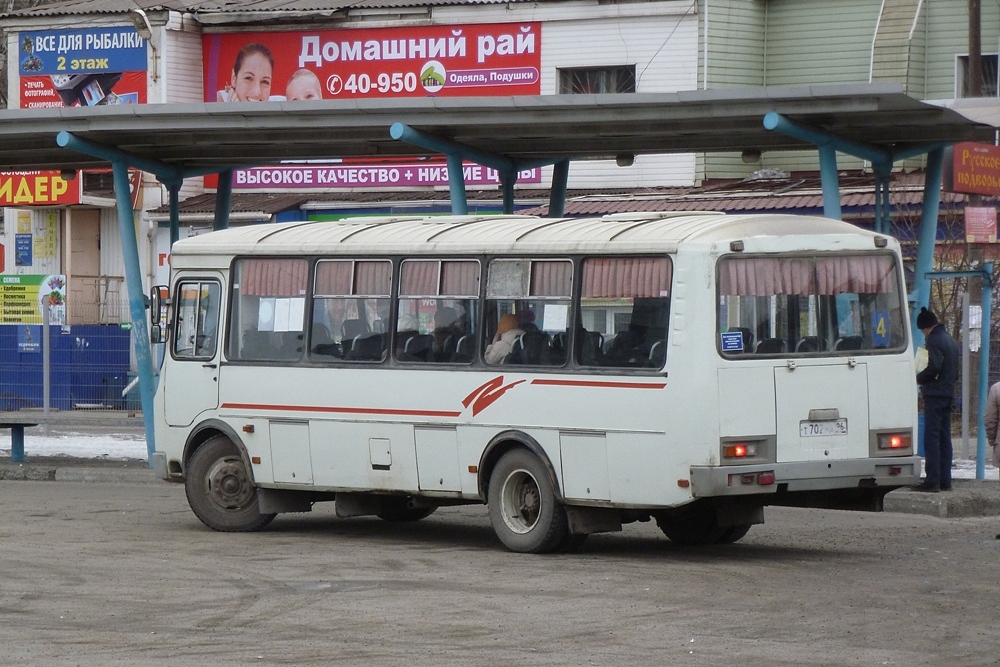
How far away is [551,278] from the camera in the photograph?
43.9 feet

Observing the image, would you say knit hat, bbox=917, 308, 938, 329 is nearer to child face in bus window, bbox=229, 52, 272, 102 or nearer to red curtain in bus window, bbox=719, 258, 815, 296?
red curtain in bus window, bbox=719, 258, 815, 296

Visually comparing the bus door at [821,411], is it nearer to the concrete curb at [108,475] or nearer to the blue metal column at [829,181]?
the blue metal column at [829,181]

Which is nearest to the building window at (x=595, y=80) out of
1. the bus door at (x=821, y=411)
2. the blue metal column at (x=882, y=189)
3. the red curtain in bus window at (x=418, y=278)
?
the blue metal column at (x=882, y=189)

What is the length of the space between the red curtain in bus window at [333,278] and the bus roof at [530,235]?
11 centimetres

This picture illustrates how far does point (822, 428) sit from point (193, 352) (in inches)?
231

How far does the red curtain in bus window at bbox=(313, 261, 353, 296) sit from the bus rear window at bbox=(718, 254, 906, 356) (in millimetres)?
3606

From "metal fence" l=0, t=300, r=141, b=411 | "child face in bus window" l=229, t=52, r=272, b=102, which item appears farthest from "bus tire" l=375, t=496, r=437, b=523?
"child face in bus window" l=229, t=52, r=272, b=102

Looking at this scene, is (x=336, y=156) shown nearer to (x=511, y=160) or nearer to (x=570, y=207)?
(x=511, y=160)

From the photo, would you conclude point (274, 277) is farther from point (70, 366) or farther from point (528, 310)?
point (70, 366)

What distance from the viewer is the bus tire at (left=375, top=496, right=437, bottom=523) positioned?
15609 mm

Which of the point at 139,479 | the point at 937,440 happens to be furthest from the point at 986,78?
the point at 139,479

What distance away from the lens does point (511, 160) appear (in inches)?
824

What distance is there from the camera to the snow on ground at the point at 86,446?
23.6 m

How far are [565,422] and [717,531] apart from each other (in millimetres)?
1803
